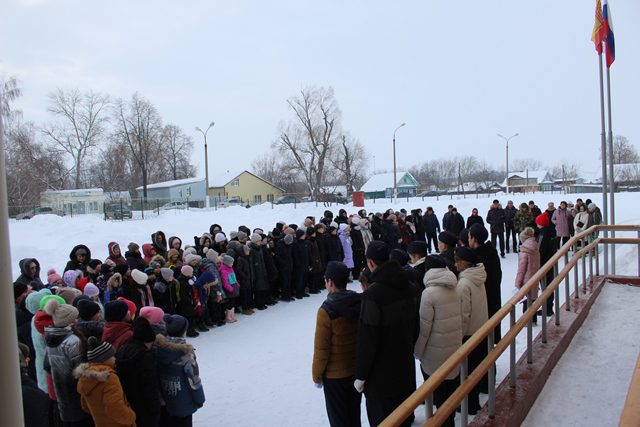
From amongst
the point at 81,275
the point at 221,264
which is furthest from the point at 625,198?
the point at 81,275

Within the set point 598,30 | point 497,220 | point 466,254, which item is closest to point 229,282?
point 466,254

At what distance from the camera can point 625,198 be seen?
93.4 ft

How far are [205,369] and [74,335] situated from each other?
2841 mm

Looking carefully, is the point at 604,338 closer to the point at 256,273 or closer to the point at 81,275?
the point at 256,273

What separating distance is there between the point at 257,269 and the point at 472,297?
6038 millimetres

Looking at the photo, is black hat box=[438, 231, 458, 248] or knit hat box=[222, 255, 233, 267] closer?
black hat box=[438, 231, 458, 248]

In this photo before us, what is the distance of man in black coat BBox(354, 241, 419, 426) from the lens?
3.35m

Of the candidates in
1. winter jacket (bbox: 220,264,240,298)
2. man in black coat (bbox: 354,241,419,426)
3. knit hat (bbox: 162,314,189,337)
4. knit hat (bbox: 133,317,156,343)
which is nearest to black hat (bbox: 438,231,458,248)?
man in black coat (bbox: 354,241,419,426)

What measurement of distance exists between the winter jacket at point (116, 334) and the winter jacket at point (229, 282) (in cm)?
458

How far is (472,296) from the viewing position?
14.8 feet

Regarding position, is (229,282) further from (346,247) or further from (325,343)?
(325,343)

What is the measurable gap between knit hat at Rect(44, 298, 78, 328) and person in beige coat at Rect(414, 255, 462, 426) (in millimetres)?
3179

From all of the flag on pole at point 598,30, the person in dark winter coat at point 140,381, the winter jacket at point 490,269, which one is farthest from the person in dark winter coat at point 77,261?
the flag on pole at point 598,30

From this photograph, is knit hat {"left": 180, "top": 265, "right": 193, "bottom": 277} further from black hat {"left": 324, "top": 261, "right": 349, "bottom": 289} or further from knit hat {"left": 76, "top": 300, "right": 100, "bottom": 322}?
Answer: black hat {"left": 324, "top": 261, "right": 349, "bottom": 289}
